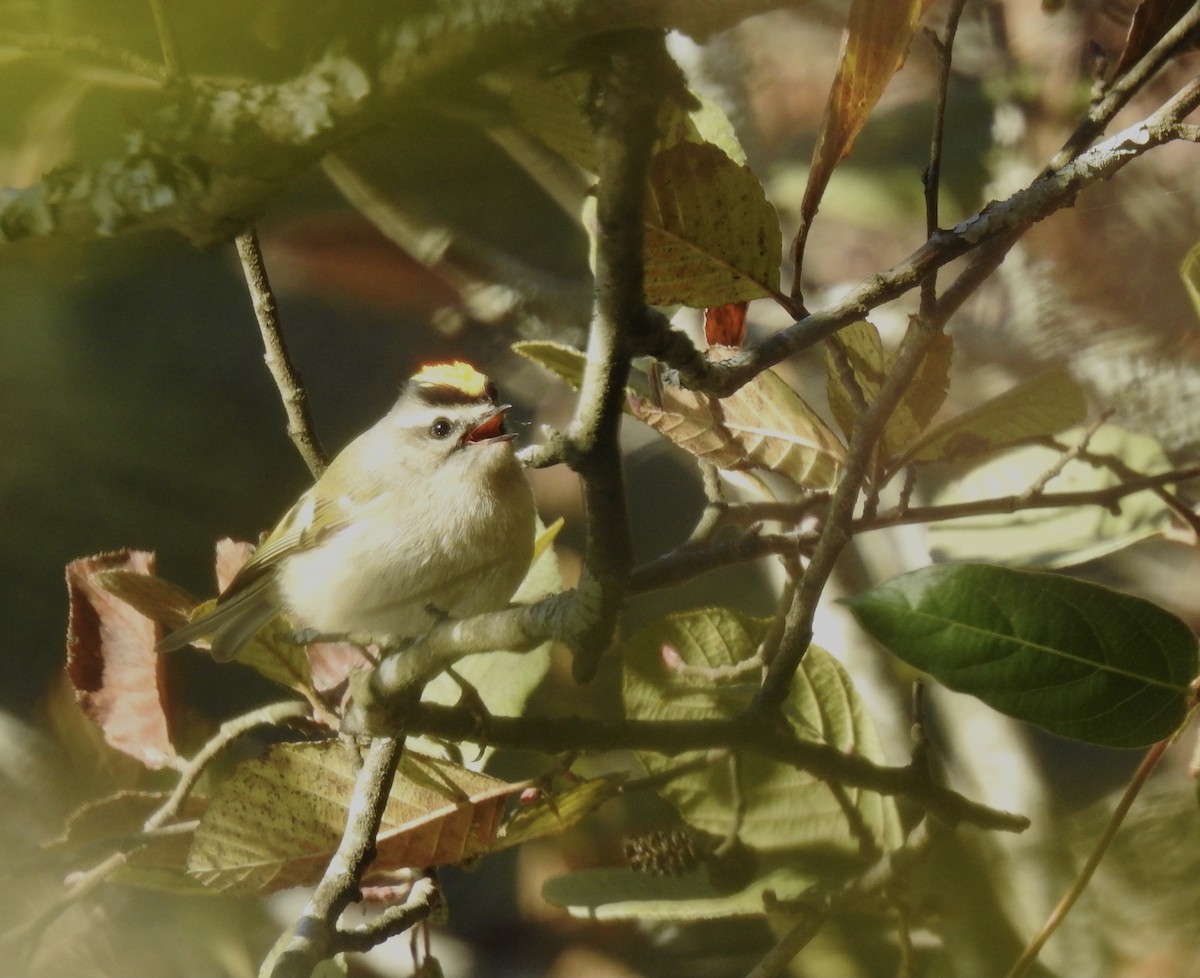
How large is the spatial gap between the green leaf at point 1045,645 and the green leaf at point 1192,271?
132 millimetres

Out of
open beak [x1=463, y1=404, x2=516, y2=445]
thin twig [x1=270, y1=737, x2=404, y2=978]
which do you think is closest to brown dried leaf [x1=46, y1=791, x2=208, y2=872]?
thin twig [x1=270, y1=737, x2=404, y2=978]

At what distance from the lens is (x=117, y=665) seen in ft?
1.79

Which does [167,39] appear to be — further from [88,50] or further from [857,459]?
[857,459]

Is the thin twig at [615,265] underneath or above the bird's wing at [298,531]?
above

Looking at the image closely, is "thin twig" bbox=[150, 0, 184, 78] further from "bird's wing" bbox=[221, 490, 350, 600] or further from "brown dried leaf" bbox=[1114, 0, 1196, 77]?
"brown dried leaf" bbox=[1114, 0, 1196, 77]

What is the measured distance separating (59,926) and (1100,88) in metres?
0.64

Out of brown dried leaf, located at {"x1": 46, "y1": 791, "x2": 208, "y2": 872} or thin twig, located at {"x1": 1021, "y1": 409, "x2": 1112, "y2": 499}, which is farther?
brown dried leaf, located at {"x1": 46, "y1": 791, "x2": 208, "y2": 872}

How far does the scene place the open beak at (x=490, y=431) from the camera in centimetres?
47

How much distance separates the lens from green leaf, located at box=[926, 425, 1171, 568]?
0.46 meters

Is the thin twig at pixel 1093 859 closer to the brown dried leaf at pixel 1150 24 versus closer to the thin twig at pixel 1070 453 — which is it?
the thin twig at pixel 1070 453

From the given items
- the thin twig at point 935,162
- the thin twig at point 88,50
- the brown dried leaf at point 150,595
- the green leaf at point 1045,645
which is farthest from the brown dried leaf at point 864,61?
the brown dried leaf at point 150,595

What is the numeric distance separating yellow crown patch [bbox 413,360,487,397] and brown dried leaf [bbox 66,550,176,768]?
0.58ft

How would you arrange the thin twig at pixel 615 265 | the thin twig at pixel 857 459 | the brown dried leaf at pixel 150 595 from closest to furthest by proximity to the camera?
1. the thin twig at pixel 615 265
2. the thin twig at pixel 857 459
3. the brown dried leaf at pixel 150 595

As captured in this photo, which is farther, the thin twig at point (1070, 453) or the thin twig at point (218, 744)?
the thin twig at point (218, 744)
